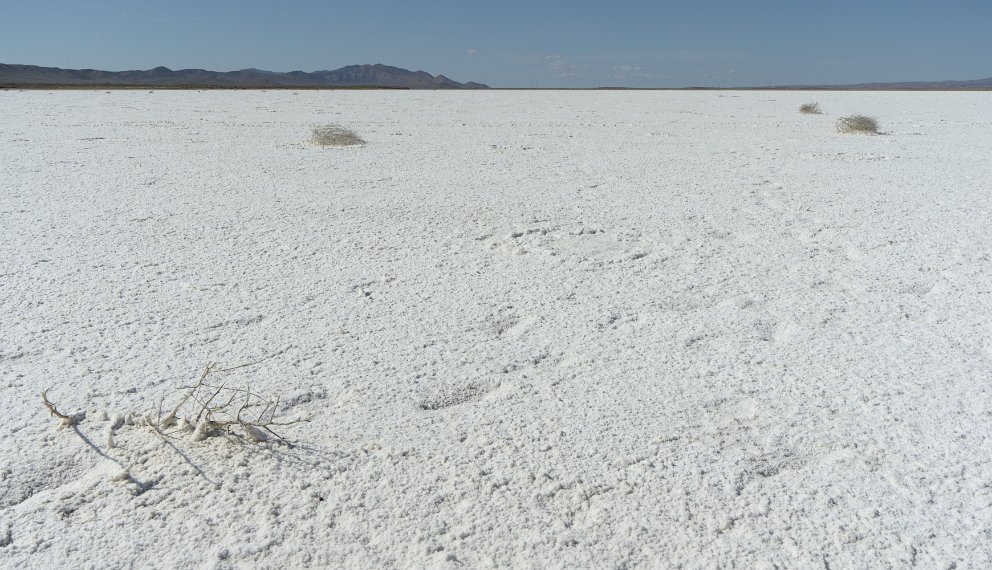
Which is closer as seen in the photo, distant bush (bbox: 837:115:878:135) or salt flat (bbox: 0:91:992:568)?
salt flat (bbox: 0:91:992:568)

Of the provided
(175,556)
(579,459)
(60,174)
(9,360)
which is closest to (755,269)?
(579,459)

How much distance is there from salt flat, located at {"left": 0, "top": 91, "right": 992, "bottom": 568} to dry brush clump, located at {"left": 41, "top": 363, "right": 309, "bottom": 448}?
0.09 ft

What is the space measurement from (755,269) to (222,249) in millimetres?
1947

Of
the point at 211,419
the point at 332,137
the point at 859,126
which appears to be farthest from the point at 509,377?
the point at 859,126

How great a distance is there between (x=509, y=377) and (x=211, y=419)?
65cm

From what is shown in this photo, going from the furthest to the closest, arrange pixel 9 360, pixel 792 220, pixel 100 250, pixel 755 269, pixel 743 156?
pixel 743 156
pixel 792 220
pixel 100 250
pixel 755 269
pixel 9 360

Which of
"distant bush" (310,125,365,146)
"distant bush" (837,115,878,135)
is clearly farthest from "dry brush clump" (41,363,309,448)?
"distant bush" (837,115,878,135)

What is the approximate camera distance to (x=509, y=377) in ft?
5.66

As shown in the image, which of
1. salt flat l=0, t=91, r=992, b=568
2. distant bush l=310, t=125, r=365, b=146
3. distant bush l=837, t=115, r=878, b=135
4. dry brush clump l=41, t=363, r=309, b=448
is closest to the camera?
salt flat l=0, t=91, r=992, b=568

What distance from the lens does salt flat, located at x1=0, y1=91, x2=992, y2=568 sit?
117cm

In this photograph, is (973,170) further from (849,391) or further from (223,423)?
(223,423)

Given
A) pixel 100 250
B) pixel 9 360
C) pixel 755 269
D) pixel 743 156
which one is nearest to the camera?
pixel 9 360

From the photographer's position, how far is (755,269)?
2549mm

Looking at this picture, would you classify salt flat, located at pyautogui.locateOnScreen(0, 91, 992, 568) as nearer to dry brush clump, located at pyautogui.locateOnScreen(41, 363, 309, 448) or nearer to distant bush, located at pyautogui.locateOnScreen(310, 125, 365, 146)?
dry brush clump, located at pyautogui.locateOnScreen(41, 363, 309, 448)
